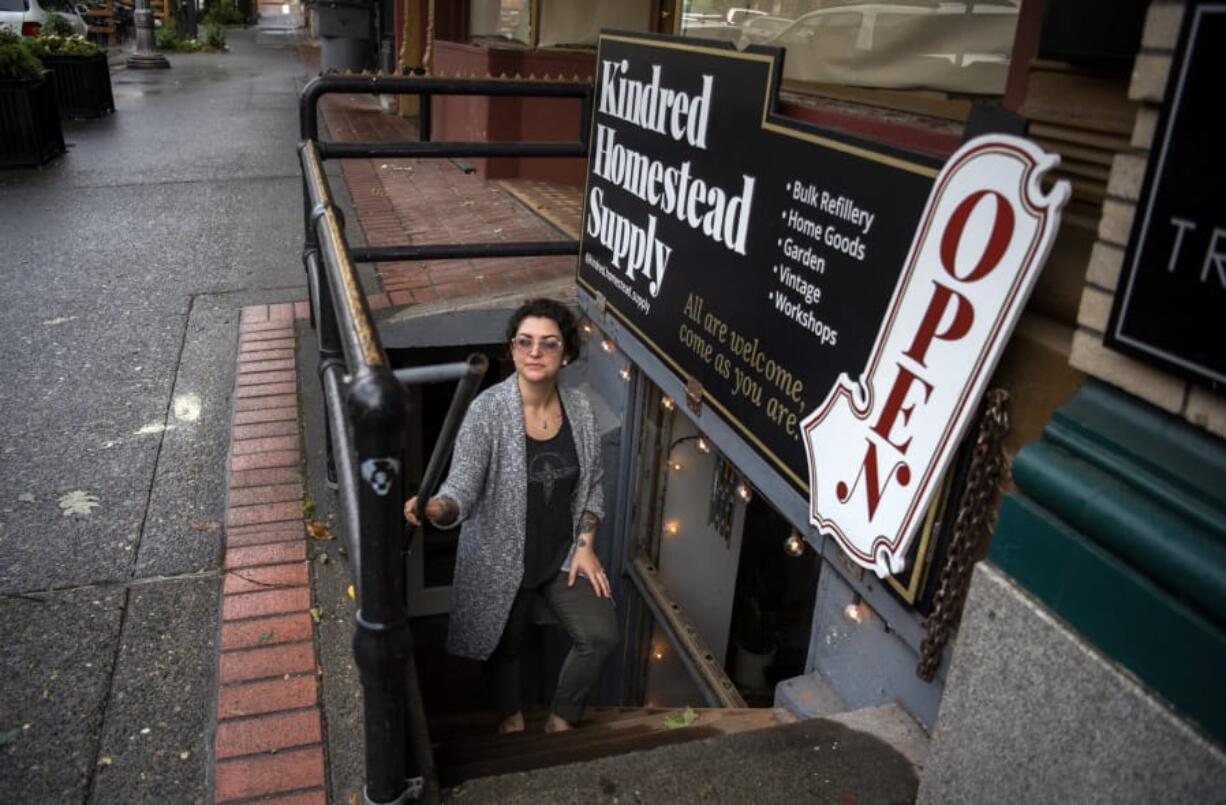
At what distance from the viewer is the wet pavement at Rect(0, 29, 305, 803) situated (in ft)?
8.42

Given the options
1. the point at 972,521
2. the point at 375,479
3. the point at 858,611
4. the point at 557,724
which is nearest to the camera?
the point at 375,479

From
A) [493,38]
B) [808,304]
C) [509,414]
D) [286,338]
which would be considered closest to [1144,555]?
[808,304]

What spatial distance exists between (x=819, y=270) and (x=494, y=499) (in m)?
1.49

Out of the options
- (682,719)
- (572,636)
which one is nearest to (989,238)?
(682,719)

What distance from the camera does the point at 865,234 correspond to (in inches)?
101

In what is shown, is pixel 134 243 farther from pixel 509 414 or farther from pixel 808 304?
pixel 808 304

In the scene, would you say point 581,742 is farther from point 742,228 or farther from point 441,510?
point 742,228

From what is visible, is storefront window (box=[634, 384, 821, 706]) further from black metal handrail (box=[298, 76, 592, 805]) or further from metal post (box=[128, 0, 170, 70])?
metal post (box=[128, 0, 170, 70])

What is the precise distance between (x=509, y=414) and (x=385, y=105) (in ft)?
38.7

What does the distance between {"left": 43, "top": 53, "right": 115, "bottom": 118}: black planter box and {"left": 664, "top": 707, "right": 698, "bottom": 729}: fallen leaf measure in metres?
13.2

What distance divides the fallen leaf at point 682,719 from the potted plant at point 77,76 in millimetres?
13063

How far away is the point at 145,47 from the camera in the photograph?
21219 millimetres

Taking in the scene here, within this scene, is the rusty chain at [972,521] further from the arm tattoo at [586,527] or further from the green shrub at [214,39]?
the green shrub at [214,39]

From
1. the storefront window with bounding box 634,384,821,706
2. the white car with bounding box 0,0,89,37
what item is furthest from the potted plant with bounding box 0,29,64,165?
the storefront window with bounding box 634,384,821,706
